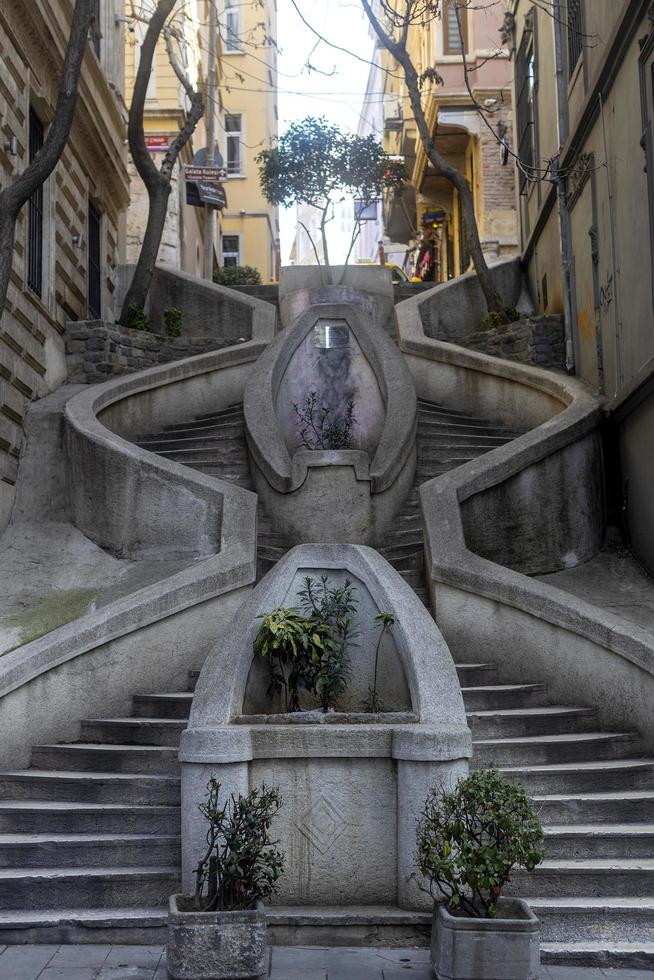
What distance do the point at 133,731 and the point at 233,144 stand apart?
136 feet

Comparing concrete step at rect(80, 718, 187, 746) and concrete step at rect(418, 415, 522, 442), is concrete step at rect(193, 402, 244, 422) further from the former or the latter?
concrete step at rect(80, 718, 187, 746)

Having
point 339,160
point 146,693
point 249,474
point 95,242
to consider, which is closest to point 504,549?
point 249,474

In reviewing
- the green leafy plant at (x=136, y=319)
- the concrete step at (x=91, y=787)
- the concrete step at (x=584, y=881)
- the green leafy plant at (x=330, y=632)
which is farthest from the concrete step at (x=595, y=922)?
the green leafy plant at (x=136, y=319)

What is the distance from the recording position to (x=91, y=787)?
707cm

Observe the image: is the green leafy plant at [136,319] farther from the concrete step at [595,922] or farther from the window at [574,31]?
the concrete step at [595,922]

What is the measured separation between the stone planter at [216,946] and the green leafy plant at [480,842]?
903 millimetres

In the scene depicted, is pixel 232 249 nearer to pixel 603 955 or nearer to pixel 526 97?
pixel 526 97

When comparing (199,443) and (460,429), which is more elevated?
(460,429)

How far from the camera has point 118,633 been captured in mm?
8008

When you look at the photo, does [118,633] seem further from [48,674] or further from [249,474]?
[249,474]

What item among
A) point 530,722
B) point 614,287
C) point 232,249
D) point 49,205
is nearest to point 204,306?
point 49,205

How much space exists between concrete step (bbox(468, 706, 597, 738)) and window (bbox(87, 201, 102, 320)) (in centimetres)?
1245

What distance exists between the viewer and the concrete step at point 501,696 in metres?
7.92

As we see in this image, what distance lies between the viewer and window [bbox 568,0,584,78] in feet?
48.9
